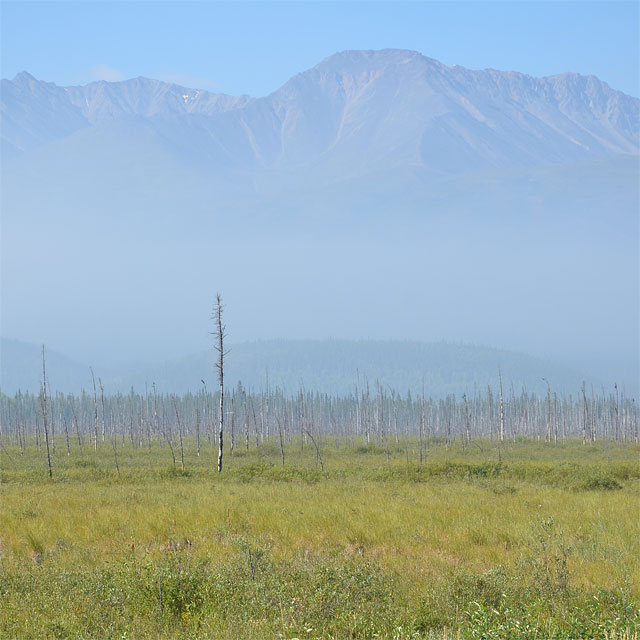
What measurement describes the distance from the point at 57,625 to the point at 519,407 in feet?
482

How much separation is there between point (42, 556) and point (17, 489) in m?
16.8

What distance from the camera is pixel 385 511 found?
22453mm

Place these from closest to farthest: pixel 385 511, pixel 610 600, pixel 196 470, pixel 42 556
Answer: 1. pixel 610 600
2. pixel 42 556
3. pixel 385 511
4. pixel 196 470

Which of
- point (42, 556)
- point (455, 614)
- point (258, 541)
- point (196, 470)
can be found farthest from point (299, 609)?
point (196, 470)

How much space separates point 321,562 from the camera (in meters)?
14.9

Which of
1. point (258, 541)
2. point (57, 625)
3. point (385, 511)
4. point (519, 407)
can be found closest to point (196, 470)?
point (385, 511)

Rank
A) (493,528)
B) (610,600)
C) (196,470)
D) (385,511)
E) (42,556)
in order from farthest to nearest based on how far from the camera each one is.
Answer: (196,470) → (385,511) → (493,528) → (42,556) → (610,600)

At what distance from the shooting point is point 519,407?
491ft

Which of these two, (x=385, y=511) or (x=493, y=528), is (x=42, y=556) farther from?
(x=493, y=528)

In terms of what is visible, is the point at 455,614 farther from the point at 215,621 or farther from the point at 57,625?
the point at 57,625

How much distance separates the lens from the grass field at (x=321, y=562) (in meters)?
11.4

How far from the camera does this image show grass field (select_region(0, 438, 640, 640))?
37.2 ft

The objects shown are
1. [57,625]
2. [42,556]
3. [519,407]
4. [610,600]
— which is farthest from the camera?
[519,407]

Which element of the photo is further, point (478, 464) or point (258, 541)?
point (478, 464)
